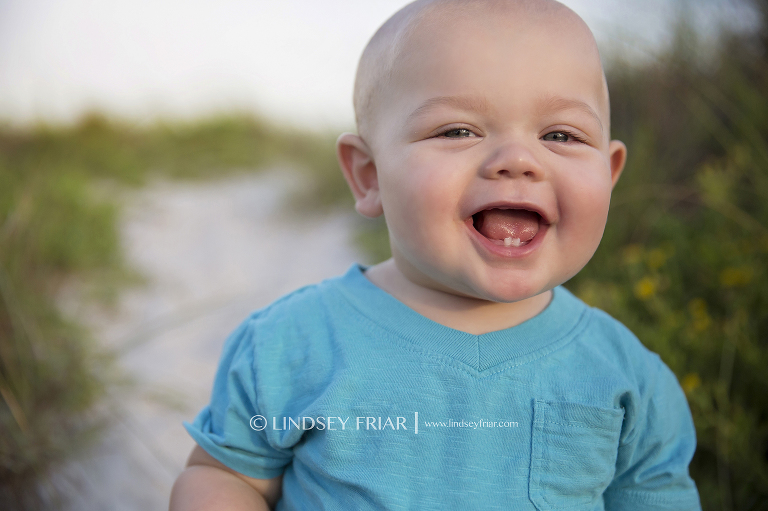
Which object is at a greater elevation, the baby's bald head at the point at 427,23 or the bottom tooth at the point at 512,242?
the baby's bald head at the point at 427,23

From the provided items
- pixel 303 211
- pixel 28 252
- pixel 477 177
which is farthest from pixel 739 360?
pixel 303 211

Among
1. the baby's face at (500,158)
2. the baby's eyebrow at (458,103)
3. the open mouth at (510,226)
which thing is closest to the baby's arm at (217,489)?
the baby's face at (500,158)

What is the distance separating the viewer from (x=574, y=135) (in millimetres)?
955

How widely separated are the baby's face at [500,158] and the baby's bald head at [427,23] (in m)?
0.01

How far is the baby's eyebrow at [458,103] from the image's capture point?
900mm

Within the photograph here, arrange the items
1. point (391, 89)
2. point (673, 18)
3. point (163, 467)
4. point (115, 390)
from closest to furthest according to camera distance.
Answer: point (391, 89) → point (163, 467) → point (115, 390) → point (673, 18)

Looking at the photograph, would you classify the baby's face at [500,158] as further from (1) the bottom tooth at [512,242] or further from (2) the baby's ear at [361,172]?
(2) the baby's ear at [361,172]

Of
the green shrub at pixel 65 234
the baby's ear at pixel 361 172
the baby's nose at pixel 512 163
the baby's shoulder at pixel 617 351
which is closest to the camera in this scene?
the baby's nose at pixel 512 163

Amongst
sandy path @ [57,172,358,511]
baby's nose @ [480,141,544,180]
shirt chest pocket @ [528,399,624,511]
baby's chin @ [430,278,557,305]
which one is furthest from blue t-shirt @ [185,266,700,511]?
sandy path @ [57,172,358,511]

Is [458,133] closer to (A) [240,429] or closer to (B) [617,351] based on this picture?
(B) [617,351]

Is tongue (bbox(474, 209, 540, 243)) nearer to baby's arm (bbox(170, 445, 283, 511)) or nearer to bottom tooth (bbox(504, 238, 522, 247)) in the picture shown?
bottom tooth (bbox(504, 238, 522, 247))

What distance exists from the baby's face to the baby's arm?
57 centimetres

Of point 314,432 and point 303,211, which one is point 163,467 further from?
point 303,211

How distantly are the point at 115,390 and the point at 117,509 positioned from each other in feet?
1.85
